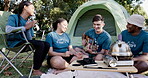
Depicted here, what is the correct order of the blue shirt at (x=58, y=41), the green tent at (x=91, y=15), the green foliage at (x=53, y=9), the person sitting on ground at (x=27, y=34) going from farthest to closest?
the green foliage at (x=53, y=9) < the green tent at (x=91, y=15) < the blue shirt at (x=58, y=41) < the person sitting on ground at (x=27, y=34)

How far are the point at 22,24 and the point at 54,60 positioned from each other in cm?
72

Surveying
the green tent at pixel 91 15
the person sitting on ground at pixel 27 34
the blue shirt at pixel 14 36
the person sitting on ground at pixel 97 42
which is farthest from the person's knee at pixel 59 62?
the green tent at pixel 91 15

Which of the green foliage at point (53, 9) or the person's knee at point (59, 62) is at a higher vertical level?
the green foliage at point (53, 9)

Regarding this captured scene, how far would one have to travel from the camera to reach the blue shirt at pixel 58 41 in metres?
2.90

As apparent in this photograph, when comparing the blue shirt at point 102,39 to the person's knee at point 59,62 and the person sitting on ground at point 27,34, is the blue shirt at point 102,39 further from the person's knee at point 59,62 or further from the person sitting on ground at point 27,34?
the person sitting on ground at point 27,34

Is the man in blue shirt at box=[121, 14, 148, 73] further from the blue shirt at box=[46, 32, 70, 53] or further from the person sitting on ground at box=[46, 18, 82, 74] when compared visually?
the blue shirt at box=[46, 32, 70, 53]

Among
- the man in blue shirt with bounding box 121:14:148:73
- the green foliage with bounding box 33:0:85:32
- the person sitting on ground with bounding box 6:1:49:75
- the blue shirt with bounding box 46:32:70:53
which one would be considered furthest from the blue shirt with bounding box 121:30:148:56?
the green foliage with bounding box 33:0:85:32

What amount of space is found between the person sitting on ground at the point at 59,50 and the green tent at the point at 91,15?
1422 mm

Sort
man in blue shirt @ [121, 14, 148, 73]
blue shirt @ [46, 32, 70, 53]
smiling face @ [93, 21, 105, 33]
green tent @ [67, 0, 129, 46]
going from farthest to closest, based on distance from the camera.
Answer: green tent @ [67, 0, 129, 46] → blue shirt @ [46, 32, 70, 53] → smiling face @ [93, 21, 105, 33] → man in blue shirt @ [121, 14, 148, 73]

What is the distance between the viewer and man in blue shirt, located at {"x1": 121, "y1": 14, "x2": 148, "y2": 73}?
7.75 feet

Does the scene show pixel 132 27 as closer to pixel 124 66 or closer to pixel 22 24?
pixel 124 66

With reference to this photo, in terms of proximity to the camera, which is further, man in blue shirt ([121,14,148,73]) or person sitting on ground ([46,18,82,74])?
person sitting on ground ([46,18,82,74])

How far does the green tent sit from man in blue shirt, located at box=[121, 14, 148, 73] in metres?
1.45

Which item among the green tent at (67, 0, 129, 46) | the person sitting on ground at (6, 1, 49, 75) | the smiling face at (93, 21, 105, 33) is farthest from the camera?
the green tent at (67, 0, 129, 46)
